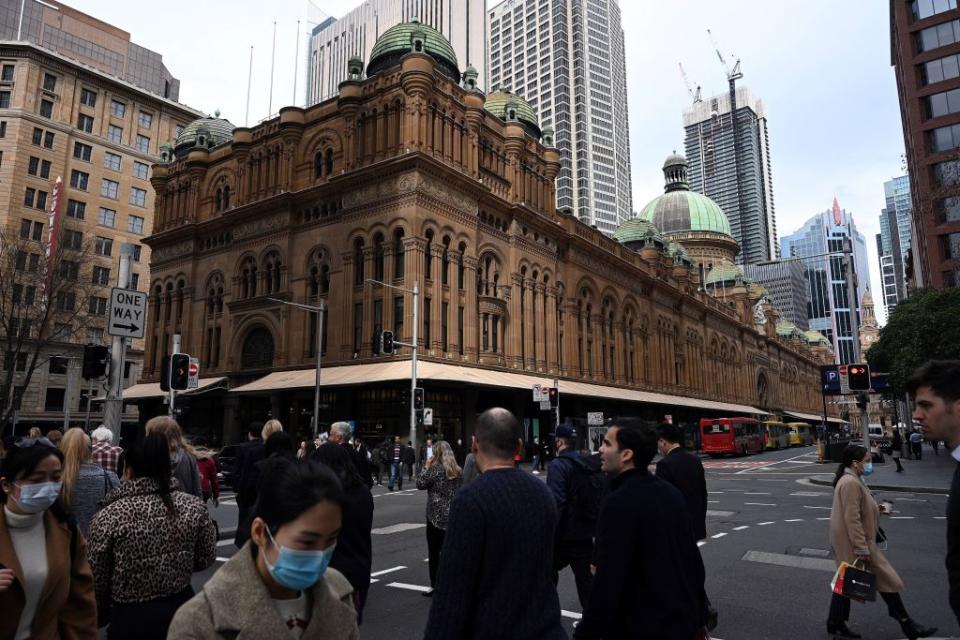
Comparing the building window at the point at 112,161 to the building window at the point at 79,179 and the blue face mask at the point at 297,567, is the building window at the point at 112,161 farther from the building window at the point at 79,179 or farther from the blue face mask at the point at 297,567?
the blue face mask at the point at 297,567

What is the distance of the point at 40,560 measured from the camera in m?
3.61

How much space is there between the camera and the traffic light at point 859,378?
65.5 feet

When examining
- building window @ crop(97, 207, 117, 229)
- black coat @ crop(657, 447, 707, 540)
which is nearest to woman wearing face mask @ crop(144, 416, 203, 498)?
black coat @ crop(657, 447, 707, 540)

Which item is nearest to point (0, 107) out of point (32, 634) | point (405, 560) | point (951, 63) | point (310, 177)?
point (310, 177)

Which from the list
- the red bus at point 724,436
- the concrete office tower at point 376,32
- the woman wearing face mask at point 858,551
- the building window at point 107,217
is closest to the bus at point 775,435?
the red bus at point 724,436

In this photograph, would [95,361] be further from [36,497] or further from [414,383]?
[414,383]

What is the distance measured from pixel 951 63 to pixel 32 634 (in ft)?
245

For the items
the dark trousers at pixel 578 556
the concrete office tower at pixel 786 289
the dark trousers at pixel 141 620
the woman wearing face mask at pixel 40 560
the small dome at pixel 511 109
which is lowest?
the dark trousers at pixel 578 556

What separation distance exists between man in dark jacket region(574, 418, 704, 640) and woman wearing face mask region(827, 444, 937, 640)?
3.66 m

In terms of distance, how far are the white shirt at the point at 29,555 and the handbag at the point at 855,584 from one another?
6806mm

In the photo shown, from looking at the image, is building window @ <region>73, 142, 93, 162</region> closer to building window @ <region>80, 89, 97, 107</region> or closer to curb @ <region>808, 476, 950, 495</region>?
building window @ <region>80, 89, 97, 107</region>

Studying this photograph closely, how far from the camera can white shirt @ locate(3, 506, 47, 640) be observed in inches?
139

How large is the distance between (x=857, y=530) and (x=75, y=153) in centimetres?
7307

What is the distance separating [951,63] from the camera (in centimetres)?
5725
